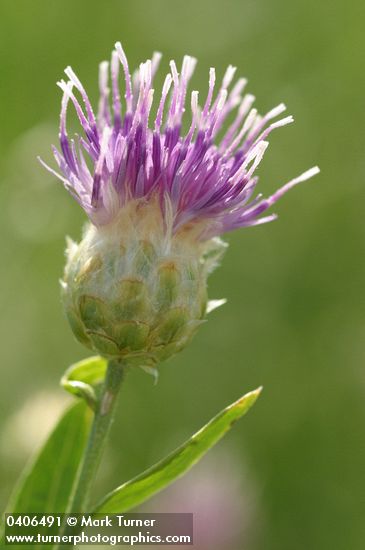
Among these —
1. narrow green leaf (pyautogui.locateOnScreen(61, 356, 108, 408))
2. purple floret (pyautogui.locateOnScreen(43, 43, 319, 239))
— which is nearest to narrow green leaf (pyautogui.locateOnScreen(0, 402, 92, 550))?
narrow green leaf (pyautogui.locateOnScreen(61, 356, 108, 408))

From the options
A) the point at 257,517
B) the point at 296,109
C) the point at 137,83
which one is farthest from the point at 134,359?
the point at 296,109

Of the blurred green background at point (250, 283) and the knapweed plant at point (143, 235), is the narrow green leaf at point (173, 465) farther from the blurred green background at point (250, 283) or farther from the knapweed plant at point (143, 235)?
the blurred green background at point (250, 283)

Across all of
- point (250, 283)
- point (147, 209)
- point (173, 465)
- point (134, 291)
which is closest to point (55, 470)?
point (173, 465)

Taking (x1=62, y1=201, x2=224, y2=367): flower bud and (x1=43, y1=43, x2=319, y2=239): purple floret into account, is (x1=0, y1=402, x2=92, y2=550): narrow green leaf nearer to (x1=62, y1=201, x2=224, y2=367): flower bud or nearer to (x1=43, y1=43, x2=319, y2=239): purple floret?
(x1=62, y1=201, x2=224, y2=367): flower bud

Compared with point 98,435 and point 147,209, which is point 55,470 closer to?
point 98,435

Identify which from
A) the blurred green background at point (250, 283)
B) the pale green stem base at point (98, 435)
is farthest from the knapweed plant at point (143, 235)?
the blurred green background at point (250, 283)
